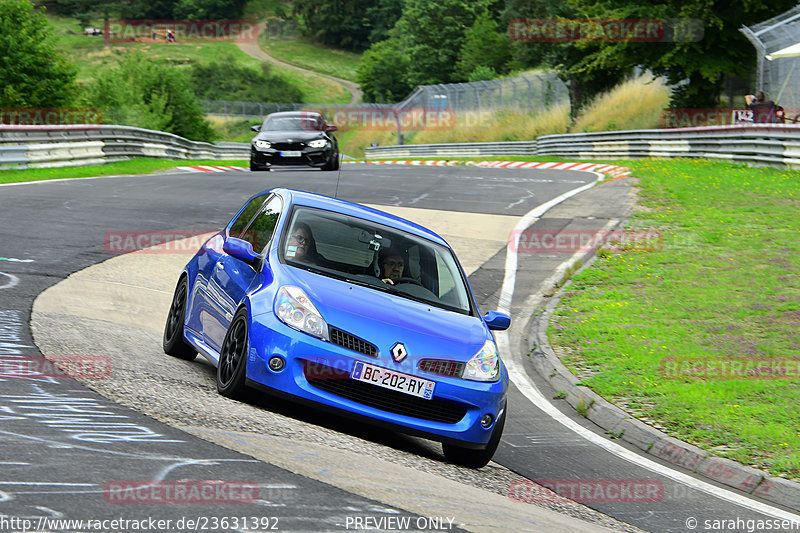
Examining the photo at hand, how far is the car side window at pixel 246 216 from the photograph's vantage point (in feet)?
27.1

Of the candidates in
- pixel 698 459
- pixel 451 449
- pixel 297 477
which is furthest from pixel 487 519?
pixel 698 459

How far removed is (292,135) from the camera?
1030 inches

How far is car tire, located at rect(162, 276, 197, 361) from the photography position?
8.24m

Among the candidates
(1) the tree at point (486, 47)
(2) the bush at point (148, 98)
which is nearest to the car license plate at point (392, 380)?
(2) the bush at point (148, 98)

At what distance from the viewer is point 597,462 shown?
284 inches

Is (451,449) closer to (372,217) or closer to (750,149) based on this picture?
(372,217)

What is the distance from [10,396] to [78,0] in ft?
537

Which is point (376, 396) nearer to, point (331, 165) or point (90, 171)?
point (331, 165)

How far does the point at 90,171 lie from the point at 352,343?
71.4 ft

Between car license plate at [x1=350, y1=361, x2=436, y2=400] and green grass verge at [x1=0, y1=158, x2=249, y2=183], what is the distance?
17.8 meters
